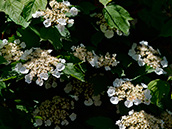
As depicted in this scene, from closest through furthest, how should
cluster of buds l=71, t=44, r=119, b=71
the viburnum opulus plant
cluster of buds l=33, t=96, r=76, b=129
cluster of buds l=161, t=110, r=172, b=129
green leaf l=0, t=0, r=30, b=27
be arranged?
1. green leaf l=0, t=0, r=30, b=27
2. the viburnum opulus plant
3. cluster of buds l=71, t=44, r=119, b=71
4. cluster of buds l=33, t=96, r=76, b=129
5. cluster of buds l=161, t=110, r=172, b=129

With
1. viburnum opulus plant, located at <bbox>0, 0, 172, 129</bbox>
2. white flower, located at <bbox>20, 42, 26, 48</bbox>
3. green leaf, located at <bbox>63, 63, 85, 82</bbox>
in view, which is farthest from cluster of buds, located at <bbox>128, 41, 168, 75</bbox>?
white flower, located at <bbox>20, 42, 26, 48</bbox>

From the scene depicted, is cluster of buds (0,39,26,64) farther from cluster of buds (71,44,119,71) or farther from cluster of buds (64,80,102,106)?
cluster of buds (64,80,102,106)

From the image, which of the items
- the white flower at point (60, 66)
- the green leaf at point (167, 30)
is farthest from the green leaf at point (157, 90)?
the white flower at point (60, 66)

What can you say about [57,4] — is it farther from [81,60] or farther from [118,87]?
[118,87]

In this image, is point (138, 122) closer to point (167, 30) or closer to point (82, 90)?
point (82, 90)

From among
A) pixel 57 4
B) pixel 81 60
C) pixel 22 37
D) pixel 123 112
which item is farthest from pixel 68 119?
pixel 57 4

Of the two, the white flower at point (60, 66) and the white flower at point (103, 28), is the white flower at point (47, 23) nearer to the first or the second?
the white flower at point (60, 66)
